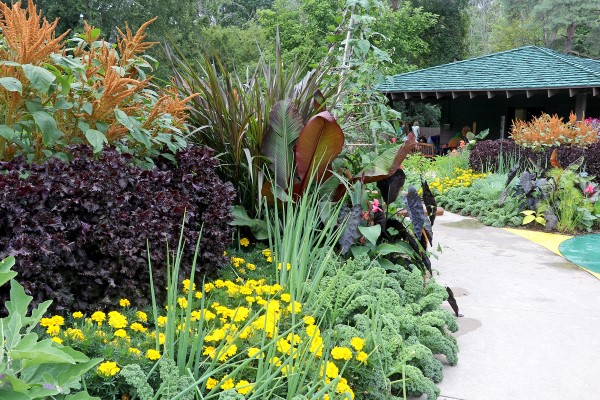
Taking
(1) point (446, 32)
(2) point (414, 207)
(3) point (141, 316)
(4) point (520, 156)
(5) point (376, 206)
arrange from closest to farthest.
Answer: (3) point (141, 316) → (2) point (414, 207) → (5) point (376, 206) → (4) point (520, 156) → (1) point (446, 32)

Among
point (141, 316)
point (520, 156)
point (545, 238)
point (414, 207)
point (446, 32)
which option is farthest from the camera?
point (446, 32)

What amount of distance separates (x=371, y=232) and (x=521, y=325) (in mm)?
1202

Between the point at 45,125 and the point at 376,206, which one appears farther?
the point at 376,206

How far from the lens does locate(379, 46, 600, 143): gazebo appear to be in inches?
651

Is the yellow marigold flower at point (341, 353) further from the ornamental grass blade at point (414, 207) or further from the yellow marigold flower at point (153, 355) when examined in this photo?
the ornamental grass blade at point (414, 207)

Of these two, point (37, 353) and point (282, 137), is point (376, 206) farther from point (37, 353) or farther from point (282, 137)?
point (37, 353)

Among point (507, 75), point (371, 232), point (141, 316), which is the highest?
point (141, 316)

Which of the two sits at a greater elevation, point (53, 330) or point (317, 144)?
point (317, 144)

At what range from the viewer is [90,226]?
8.93 ft

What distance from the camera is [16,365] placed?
4.84 feet

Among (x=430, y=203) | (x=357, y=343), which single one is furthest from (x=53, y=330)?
(x=430, y=203)

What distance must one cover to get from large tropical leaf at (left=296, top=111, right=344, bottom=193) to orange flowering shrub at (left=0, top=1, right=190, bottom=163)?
923 millimetres

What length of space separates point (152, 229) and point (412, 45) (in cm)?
2994

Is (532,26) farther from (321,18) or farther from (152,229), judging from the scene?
Result: (152,229)
